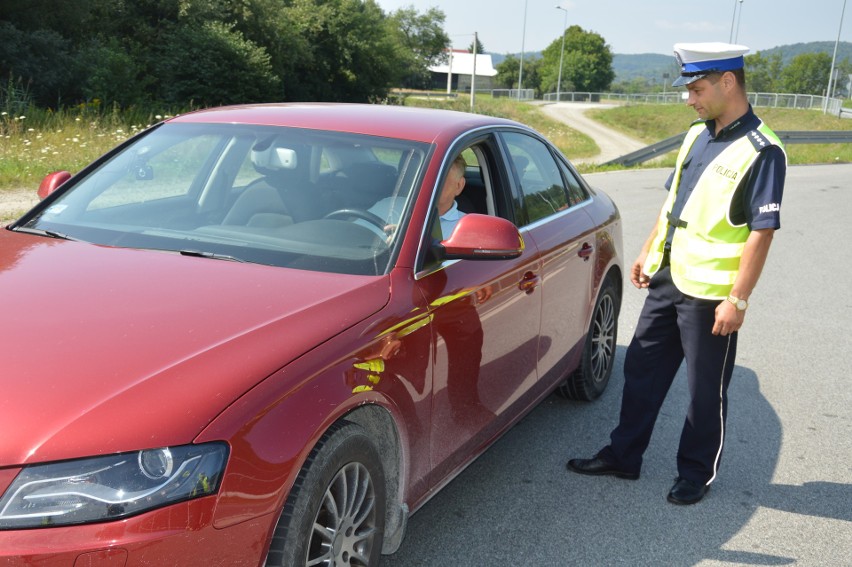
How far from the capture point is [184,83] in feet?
111

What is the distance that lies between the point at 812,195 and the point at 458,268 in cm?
1570

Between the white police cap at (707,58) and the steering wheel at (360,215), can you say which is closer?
the steering wheel at (360,215)

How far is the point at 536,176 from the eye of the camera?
455 centimetres

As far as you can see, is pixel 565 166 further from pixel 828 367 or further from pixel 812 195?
pixel 812 195

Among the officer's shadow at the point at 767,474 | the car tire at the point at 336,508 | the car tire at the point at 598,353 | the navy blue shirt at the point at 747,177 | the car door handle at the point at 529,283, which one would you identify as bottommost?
the officer's shadow at the point at 767,474

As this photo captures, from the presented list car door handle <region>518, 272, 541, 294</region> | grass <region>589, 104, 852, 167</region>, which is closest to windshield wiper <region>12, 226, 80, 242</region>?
car door handle <region>518, 272, 541, 294</region>

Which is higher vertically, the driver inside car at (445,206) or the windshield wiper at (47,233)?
the driver inside car at (445,206)

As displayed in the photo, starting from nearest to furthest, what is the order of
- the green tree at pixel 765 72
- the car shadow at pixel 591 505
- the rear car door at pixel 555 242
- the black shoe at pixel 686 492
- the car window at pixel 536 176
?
the car shadow at pixel 591 505 → the black shoe at pixel 686 492 → the rear car door at pixel 555 242 → the car window at pixel 536 176 → the green tree at pixel 765 72

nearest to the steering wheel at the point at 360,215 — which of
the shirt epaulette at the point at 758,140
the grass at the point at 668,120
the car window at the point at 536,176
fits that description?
the car window at the point at 536,176

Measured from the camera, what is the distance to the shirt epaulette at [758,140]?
361cm

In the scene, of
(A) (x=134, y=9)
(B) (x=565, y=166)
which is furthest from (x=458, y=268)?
(A) (x=134, y=9)

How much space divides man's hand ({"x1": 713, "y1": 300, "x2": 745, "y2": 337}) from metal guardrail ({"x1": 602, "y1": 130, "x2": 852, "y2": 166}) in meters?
18.2

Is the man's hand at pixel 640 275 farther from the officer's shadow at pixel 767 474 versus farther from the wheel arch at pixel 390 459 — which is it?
the wheel arch at pixel 390 459

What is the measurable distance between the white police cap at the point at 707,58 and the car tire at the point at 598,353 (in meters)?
1.64
